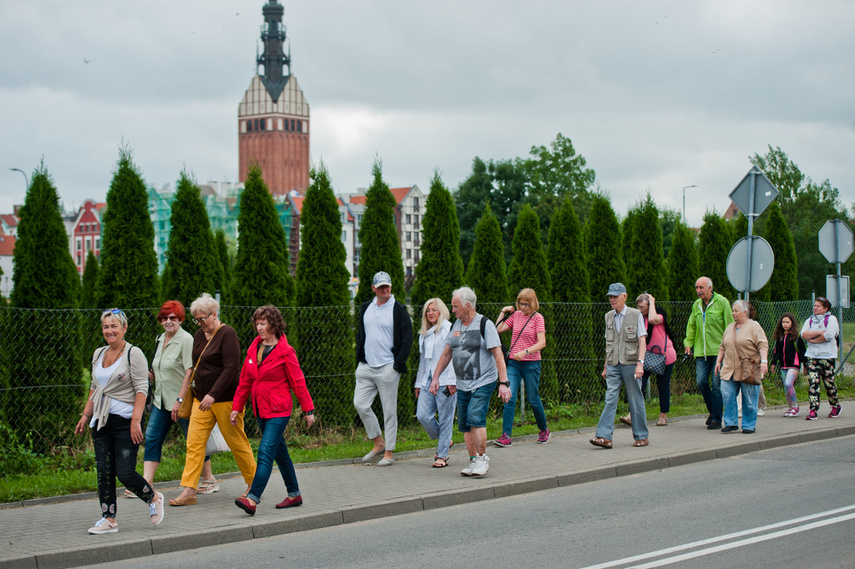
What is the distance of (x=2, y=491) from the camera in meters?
8.68

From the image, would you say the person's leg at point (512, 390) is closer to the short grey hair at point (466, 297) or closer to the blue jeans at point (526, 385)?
the blue jeans at point (526, 385)

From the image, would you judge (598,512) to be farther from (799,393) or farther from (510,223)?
(510,223)

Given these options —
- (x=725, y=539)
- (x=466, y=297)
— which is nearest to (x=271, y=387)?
(x=466, y=297)

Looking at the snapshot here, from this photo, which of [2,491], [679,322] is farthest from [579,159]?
[2,491]

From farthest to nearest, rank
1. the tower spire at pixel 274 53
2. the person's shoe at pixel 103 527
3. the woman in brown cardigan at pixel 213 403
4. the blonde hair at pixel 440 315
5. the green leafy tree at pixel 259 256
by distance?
the tower spire at pixel 274 53 → the green leafy tree at pixel 259 256 → the blonde hair at pixel 440 315 → the woman in brown cardigan at pixel 213 403 → the person's shoe at pixel 103 527

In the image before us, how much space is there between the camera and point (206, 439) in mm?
8453

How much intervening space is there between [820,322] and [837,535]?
315 inches

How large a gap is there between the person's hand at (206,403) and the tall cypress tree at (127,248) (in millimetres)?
3852

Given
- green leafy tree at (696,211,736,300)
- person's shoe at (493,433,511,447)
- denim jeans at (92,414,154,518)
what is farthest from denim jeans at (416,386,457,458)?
green leafy tree at (696,211,736,300)

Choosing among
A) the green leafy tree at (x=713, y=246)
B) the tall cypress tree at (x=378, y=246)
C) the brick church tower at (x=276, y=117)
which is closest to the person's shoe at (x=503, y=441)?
the tall cypress tree at (x=378, y=246)

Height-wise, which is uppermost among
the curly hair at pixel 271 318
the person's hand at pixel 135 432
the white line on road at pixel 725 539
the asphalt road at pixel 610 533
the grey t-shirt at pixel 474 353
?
the curly hair at pixel 271 318

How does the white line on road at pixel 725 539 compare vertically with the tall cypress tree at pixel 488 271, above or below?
below

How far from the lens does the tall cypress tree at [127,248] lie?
38.4 feet

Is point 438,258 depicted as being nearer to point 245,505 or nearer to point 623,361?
point 623,361
